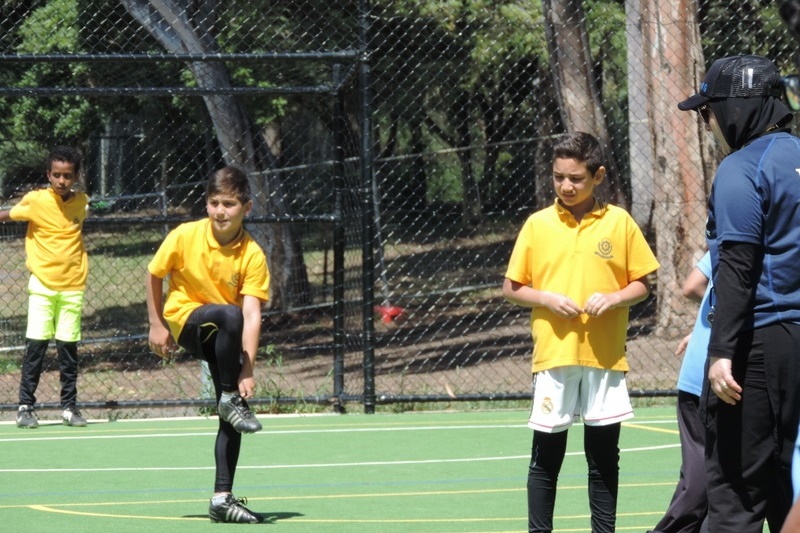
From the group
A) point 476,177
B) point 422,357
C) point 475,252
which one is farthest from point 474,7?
point 422,357

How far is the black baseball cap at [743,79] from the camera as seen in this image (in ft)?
14.2

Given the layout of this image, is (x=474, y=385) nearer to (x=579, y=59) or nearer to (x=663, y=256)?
(x=663, y=256)

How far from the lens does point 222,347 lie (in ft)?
21.2

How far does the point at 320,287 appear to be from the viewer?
14.4 meters

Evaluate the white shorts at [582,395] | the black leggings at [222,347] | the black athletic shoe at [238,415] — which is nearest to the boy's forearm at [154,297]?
the black leggings at [222,347]

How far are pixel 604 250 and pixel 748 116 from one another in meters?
1.36

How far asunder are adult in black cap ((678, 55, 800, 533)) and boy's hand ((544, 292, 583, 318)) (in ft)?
3.59

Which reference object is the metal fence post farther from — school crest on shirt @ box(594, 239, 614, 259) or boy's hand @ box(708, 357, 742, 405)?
boy's hand @ box(708, 357, 742, 405)

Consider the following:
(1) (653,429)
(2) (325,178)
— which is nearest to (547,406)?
(1) (653,429)

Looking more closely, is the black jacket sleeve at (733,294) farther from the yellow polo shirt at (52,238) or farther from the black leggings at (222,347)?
the yellow polo shirt at (52,238)

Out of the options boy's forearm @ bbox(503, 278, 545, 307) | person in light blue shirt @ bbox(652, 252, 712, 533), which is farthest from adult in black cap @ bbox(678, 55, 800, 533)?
boy's forearm @ bbox(503, 278, 545, 307)

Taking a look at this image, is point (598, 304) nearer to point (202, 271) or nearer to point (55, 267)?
point (202, 271)

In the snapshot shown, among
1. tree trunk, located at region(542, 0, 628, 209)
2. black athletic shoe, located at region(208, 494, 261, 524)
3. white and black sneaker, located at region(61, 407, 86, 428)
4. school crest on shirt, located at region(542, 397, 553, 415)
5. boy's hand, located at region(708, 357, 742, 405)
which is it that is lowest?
black athletic shoe, located at region(208, 494, 261, 524)

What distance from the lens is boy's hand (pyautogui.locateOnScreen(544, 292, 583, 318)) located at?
18.0 ft
